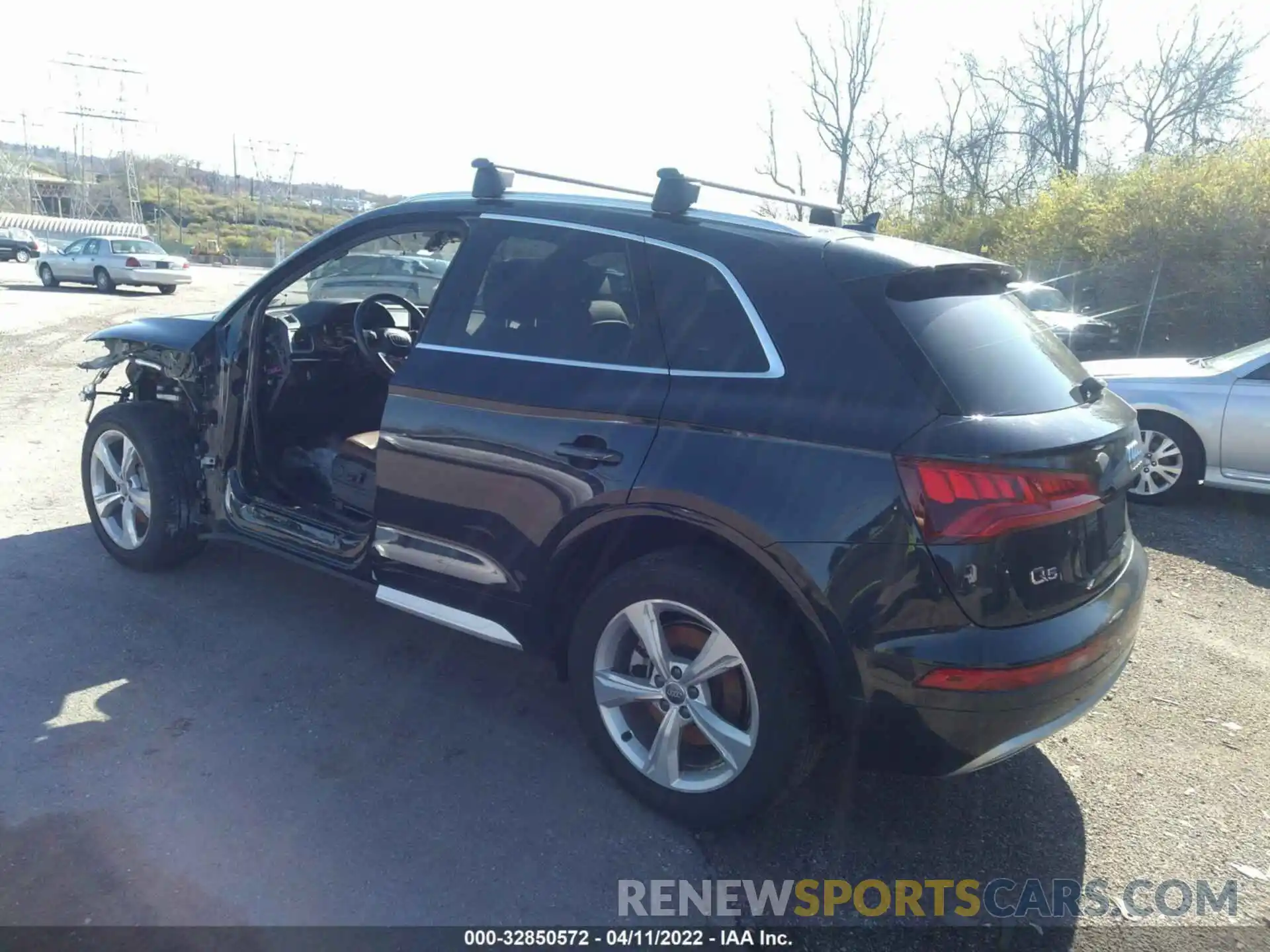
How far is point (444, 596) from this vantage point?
3.41 m

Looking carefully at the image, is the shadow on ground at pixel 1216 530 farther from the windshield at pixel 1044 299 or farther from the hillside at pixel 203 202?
the hillside at pixel 203 202

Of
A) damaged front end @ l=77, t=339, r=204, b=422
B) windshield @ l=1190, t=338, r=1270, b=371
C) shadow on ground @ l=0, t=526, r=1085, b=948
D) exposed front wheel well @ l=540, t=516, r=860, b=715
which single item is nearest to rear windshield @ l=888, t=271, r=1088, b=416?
exposed front wheel well @ l=540, t=516, r=860, b=715

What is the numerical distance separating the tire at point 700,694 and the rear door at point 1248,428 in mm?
5428

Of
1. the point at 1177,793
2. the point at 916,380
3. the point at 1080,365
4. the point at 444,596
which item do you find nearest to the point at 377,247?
the point at 444,596

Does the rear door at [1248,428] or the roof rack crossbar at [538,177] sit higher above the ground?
the roof rack crossbar at [538,177]

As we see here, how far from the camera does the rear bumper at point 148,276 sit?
25000mm

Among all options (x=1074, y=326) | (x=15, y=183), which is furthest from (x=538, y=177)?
(x=15, y=183)

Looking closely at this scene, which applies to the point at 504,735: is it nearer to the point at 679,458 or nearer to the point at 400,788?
the point at 400,788

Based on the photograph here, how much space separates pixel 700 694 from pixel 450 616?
3.50 ft

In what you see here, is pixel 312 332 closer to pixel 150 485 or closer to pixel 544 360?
pixel 150 485

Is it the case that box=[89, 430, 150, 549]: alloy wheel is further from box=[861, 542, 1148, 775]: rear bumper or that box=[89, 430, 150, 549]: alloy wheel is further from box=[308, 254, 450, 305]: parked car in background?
box=[861, 542, 1148, 775]: rear bumper

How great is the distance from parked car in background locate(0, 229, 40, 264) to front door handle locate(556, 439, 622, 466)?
47.7 m

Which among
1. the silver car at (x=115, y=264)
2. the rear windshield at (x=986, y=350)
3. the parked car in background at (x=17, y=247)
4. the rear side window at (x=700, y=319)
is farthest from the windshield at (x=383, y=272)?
the parked car in background at (x=17, y=247)

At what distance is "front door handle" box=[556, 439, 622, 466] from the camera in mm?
2877
